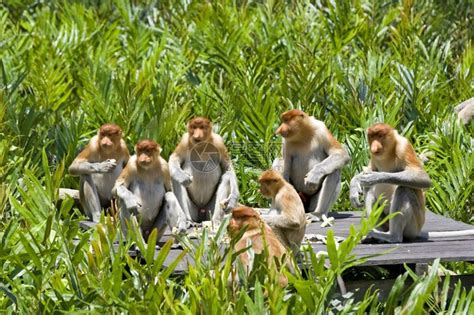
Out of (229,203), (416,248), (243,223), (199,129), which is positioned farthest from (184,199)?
(243,223)

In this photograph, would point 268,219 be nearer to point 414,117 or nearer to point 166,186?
point 166,186

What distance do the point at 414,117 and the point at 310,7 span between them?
2993mm

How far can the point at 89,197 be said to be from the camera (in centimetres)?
766

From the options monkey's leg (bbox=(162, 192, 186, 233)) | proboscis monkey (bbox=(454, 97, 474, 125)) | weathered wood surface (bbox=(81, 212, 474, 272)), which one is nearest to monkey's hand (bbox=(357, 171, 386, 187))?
weathered wood surface (bbox=(81, 212, 474, 272))

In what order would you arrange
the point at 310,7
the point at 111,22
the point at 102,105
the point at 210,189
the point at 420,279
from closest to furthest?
the point at 420,279 < the point at 210,189 < the point at 102,105 < the point at 310,7 < the point at 111,22

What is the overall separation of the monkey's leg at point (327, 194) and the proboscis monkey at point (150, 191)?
105 cm

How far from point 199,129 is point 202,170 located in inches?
10.2

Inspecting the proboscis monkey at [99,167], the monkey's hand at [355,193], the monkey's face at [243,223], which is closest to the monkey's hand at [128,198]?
the proboscis monkey at [99,167]

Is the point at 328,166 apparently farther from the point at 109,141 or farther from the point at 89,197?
the point at 89,197

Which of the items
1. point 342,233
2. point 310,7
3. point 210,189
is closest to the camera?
point 342,233

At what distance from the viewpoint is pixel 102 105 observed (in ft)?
30.6

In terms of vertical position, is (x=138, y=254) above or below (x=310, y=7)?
below

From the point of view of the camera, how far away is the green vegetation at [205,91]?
5004 mm

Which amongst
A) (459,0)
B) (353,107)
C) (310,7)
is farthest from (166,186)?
(459,0)
